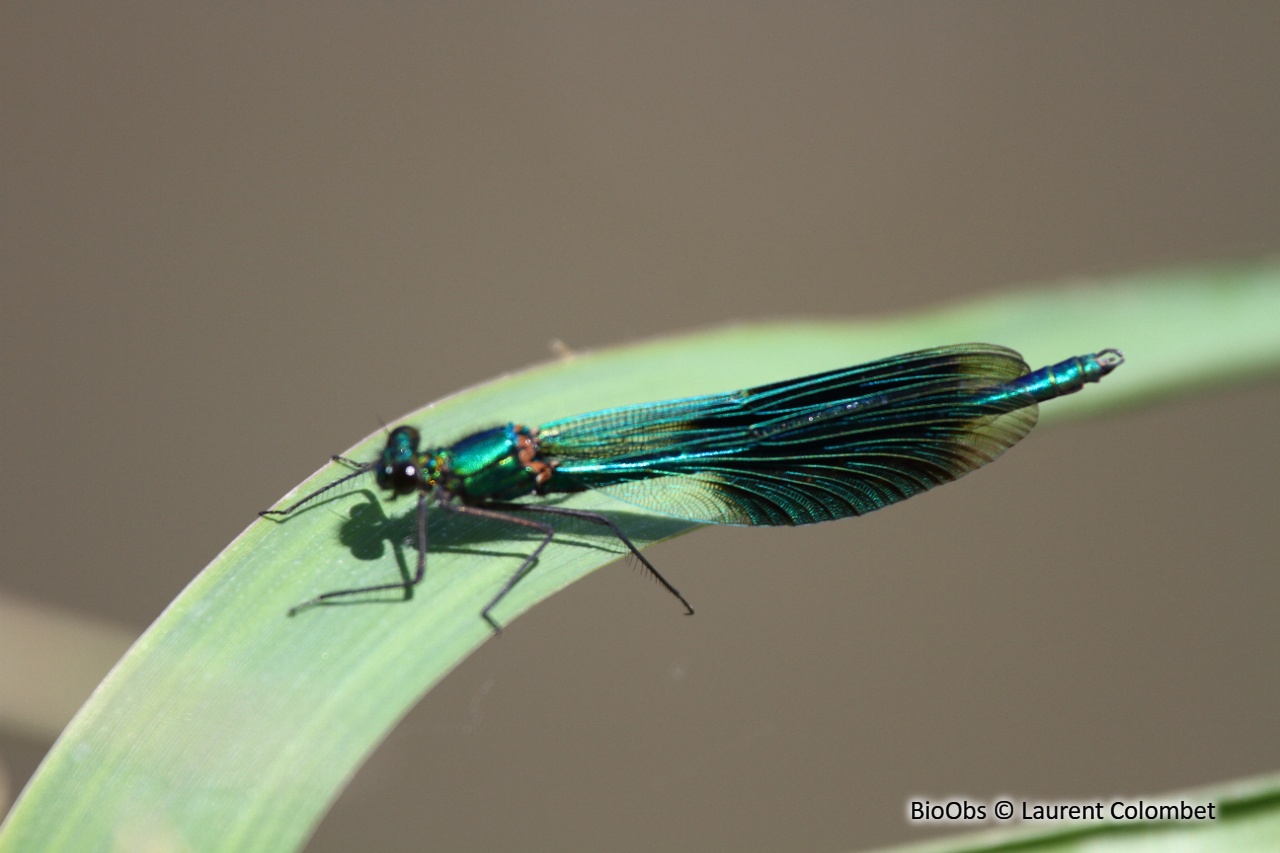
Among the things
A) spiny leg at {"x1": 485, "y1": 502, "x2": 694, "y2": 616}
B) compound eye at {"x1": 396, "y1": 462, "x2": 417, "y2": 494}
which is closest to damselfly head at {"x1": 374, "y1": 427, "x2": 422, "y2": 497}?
compound eye at {"x1": 396, "y1": 462, "x2": 417, "y2": 494}

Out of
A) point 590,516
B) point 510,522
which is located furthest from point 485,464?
point 590,516

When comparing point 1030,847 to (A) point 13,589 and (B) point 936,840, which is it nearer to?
(B) point 936,840

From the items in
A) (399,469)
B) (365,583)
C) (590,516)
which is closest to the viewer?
(365,583)

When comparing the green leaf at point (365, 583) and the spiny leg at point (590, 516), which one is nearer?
the green leaf at point (365, 583)

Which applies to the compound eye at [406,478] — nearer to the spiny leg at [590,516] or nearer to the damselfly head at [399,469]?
the damselfly head at [399,469]

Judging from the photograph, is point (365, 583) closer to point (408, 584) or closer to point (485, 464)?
point (408, 584)

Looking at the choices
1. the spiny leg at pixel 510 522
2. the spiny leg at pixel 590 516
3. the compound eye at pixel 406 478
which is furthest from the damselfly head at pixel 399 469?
the spiny leg at pixel 590 516
